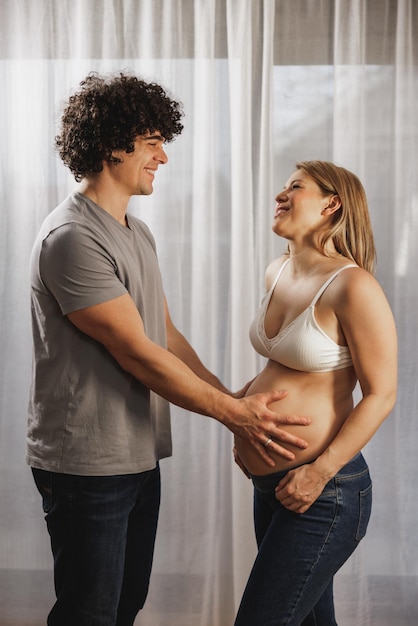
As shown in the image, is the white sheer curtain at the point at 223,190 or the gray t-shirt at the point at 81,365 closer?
the gray t-shirt at the point at 81,365

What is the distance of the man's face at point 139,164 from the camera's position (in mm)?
1761

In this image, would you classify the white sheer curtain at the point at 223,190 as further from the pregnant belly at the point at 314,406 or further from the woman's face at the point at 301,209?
the pregnant belly at the point at 314,406

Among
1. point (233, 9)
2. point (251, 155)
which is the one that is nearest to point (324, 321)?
point (251, 155)

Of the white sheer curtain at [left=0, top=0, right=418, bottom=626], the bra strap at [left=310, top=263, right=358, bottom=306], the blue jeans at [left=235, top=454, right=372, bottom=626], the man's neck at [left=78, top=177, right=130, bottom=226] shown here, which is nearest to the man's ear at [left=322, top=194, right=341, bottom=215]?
the bra strap at [left=310, top=263, right=358, bottom=306]

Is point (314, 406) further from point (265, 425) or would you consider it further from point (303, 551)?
point (303, 551)

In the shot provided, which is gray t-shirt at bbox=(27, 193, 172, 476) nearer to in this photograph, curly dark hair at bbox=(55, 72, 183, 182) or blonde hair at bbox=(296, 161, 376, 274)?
curly dark hair at bbox=(55, 72, 183, 182)

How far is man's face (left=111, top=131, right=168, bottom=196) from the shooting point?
1.76 meters

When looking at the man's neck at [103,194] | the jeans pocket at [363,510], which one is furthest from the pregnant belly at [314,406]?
the man's neck at [103,194]

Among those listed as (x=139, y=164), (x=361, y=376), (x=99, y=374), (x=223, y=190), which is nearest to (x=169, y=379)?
(x=99, y=374)

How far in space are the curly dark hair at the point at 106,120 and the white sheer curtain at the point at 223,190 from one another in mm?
773

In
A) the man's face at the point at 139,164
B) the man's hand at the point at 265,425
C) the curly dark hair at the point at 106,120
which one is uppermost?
the curly dark hair at the point at 106,120

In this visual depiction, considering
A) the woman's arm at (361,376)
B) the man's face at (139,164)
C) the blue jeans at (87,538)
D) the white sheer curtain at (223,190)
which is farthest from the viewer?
the white sheer curtain at (223,190)

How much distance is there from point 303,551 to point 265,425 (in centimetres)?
29

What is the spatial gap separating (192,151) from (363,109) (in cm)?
62
